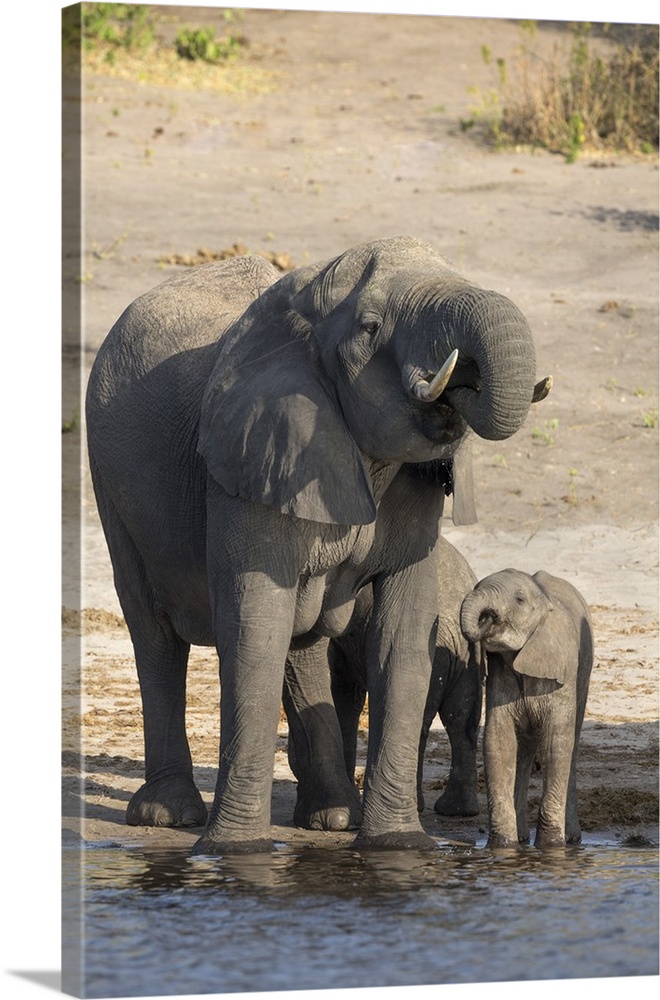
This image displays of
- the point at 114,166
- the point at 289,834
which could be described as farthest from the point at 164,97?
the point at 289,834

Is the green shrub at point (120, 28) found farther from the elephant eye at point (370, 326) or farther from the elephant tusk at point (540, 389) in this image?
the elephant tusk at point (540, 389)

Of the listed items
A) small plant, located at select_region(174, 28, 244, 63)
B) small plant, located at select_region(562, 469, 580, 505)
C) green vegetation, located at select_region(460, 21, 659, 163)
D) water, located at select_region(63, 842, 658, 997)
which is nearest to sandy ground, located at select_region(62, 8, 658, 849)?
small plant, located at select_region(562, 469, 580, 505)

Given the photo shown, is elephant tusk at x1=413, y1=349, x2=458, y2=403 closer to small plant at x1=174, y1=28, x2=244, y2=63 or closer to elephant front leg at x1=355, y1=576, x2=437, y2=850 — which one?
elephant front leg at x1=355, y1=576, x2=437, y2=850

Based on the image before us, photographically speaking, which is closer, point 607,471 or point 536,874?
point 536,874

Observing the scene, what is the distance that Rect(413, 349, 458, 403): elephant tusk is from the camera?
21.5ft

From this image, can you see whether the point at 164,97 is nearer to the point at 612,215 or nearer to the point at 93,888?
the point at 612,215

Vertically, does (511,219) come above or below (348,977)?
Answer: above

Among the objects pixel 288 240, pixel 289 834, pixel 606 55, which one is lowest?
pixel 289 834

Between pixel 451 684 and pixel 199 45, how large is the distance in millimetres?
10941

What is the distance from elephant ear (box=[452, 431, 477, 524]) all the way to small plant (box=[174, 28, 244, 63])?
11552 mm

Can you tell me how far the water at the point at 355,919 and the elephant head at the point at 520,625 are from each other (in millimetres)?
633

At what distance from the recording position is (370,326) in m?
6.97

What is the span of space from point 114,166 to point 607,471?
5.78 m

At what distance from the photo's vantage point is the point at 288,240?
16609 millimetres
